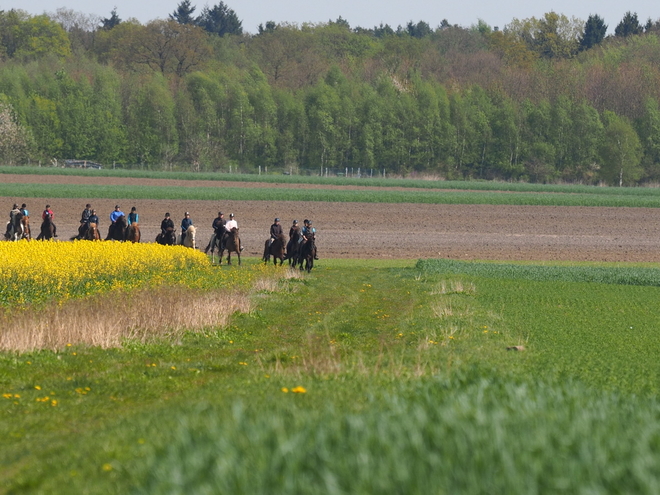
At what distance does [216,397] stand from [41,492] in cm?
328

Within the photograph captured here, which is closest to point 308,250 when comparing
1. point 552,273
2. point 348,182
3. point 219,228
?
point 219,228

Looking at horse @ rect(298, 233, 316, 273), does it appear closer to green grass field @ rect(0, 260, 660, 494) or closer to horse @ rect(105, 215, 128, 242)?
horse @ rect(105, 215, 128, 242)

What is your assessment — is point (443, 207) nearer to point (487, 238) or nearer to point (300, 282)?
point (487, 238)

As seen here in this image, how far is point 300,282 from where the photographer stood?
26562 mm

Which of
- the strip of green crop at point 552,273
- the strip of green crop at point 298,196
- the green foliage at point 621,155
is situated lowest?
the strip of green crop at point 552,273

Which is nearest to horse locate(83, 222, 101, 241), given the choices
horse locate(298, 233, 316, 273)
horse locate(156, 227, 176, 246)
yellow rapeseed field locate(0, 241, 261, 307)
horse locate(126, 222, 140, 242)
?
horse locate(126, 222, 140, 242)

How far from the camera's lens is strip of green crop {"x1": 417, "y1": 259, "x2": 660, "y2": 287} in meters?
31.0

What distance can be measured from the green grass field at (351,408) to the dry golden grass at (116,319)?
0.39 m

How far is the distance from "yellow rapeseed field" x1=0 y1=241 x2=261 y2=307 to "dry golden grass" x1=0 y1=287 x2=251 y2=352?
1509mm

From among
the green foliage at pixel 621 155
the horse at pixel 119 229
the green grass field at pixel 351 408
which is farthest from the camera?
the green foliage at pixel 621 155

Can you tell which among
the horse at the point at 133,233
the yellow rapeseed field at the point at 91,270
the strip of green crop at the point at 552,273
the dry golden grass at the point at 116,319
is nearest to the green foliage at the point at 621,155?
the strip of green crop at the point at 552,273

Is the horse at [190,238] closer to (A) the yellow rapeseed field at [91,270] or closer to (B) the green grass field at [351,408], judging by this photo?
(A) the yellow rapeseed field at [91,270]

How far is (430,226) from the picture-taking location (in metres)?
48.5

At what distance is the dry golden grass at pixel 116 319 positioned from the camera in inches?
564
